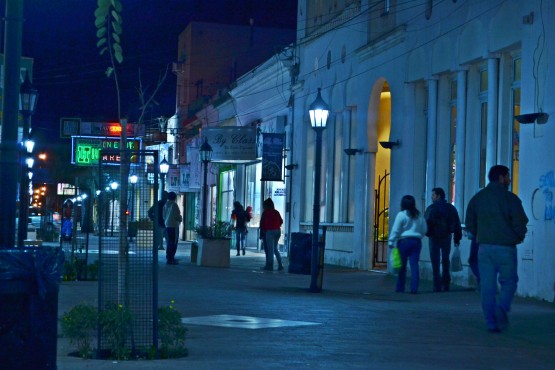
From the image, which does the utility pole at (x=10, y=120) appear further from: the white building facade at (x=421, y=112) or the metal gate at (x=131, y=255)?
the white building facade at (x=421, y=112)

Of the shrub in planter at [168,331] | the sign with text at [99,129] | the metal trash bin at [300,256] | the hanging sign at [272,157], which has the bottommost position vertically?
the shrub in planter at [168,331]

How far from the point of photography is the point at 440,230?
19016mm

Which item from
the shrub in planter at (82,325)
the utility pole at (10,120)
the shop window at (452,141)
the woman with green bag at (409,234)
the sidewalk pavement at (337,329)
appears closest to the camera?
the shrub in planter at (82,325)

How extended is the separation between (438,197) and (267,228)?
292 inches

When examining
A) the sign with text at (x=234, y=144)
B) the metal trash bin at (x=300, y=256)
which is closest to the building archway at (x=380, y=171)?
the metal trash bin at (x=300, y=256)

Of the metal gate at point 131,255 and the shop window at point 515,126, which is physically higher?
→ the shop window at point 515,126

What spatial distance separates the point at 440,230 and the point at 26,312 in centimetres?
1275

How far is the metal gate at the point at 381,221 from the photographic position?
27094 millimetres

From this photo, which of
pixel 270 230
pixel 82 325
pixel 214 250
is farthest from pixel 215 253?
pixel 82 325

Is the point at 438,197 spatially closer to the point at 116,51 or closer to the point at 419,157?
the point at 419,157

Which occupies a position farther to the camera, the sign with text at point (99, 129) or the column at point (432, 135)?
the sign with text at point (99, 129)

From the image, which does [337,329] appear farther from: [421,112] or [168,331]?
[421,112]

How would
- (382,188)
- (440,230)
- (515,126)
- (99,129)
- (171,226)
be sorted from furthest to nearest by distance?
(99,129)
(382,188)
(171,226)
(515,126)
(440,230)

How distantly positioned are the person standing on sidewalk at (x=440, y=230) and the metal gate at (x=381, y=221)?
25.4ft
